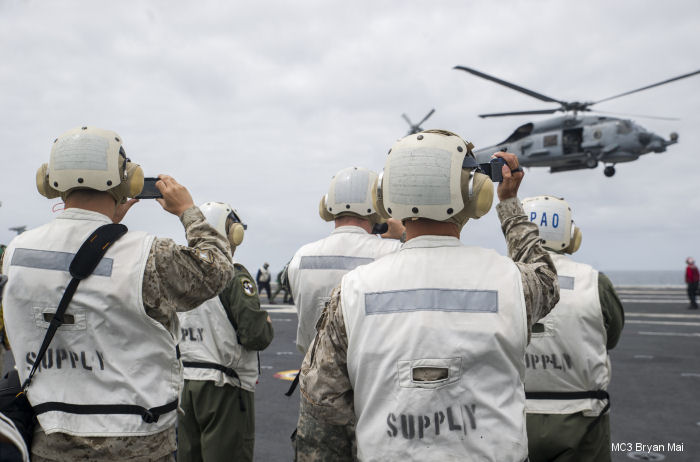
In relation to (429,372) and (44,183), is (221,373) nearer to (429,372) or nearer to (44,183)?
(44,183)

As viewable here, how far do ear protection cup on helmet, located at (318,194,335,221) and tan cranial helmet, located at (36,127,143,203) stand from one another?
2.04 meters

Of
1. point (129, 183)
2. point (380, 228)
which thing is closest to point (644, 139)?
point (380, 228)

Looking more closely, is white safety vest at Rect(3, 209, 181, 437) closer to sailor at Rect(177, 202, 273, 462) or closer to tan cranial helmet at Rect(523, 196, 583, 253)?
sailor at Rect(177, 202, 273, 462)

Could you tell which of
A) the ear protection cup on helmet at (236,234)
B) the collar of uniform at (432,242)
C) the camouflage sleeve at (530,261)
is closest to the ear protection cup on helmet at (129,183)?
the collar of uniform at (432,242)

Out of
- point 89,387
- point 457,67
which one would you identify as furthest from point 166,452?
point 457,67

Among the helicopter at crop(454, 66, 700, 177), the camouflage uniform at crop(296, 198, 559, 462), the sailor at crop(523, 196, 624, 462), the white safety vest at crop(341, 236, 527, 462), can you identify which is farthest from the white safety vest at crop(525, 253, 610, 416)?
the helicopter at crop(454, 66, 700, 177)

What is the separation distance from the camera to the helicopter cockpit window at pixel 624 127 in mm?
23969

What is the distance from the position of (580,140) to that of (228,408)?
2442 centimetres

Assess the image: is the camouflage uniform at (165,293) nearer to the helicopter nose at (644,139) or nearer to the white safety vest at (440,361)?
the white safety vest at (440,361)

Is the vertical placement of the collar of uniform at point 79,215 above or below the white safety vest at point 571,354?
above

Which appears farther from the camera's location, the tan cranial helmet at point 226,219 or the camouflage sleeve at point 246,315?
the tan cranial helmet at point 226,219

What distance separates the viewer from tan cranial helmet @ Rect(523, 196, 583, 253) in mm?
3713

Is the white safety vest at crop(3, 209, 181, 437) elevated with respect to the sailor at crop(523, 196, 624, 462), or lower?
elevated

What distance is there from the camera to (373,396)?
1.87 meters
